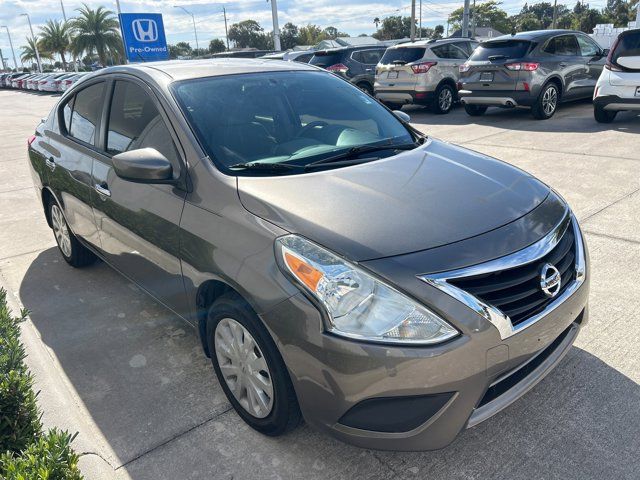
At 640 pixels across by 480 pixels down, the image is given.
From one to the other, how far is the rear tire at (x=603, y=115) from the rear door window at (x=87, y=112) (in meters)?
8.52

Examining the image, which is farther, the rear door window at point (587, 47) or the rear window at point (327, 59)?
the rear window at point (327, 59)

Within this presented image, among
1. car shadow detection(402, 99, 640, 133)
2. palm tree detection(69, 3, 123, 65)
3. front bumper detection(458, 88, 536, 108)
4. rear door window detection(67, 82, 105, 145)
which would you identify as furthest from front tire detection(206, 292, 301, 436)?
palm tree detection(69, 3, 123, 65)

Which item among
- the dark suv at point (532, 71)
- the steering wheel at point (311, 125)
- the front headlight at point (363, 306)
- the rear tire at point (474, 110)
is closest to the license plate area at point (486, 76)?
the dark suv at point (532, 71)

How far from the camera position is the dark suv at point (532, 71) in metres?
10.1

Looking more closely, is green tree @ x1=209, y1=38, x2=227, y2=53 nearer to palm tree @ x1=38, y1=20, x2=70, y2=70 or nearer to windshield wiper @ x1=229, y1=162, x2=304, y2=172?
palm tree @ x1=38, y1=20, x2=70, y2=70

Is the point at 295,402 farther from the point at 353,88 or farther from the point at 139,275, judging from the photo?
the point at 353,88

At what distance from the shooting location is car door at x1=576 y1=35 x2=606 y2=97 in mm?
11094

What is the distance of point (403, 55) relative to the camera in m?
12.6

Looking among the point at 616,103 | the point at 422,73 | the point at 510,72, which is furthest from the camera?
the point at 422,73

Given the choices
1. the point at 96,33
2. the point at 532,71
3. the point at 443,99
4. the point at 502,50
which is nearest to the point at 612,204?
the point at 532,71

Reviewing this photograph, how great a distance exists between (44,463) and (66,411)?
3.62 ft

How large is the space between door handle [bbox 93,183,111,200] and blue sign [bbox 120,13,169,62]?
13929 mm

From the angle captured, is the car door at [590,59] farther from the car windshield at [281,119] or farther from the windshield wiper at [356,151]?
the windshield wiper at [356,151]

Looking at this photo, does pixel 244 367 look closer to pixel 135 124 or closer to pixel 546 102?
pixel 135 124
